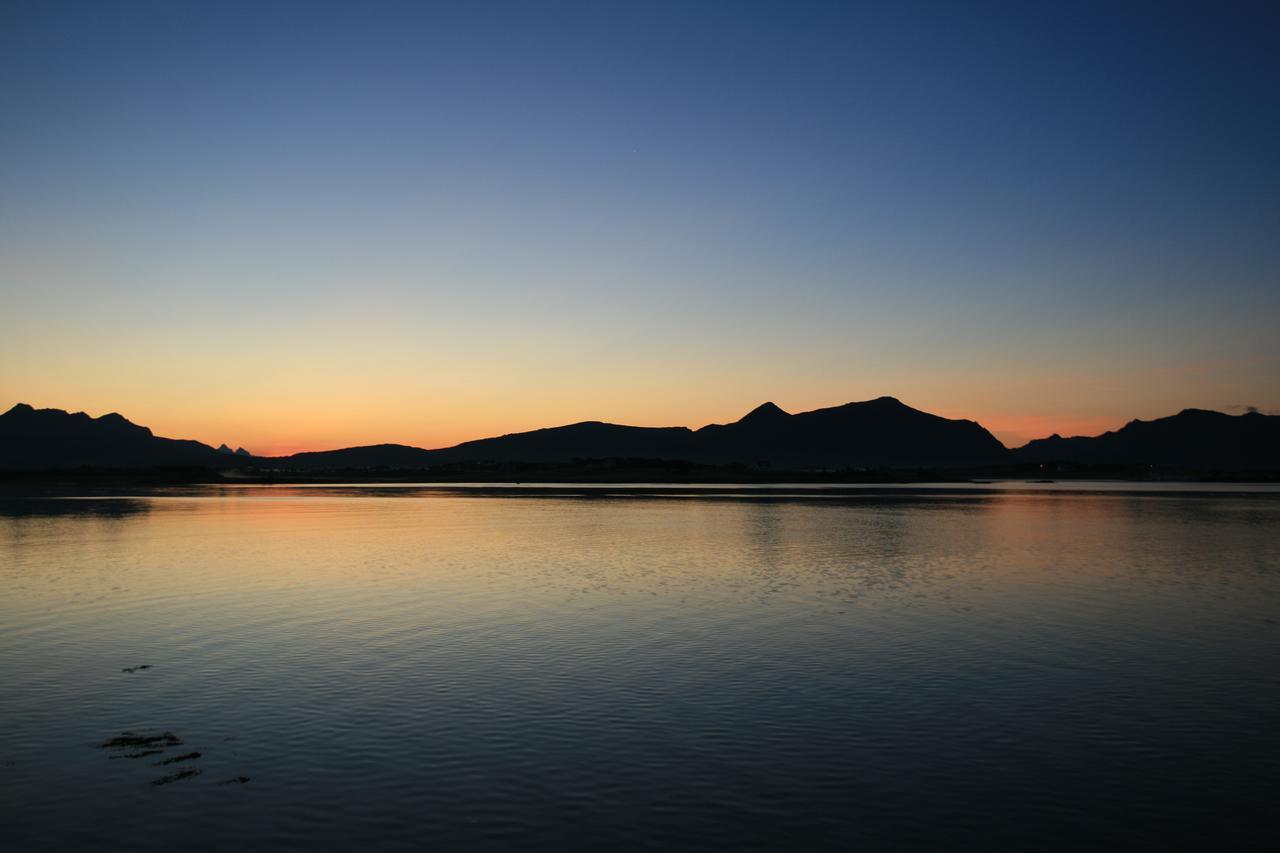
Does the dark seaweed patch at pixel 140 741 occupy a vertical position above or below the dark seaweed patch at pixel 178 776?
above

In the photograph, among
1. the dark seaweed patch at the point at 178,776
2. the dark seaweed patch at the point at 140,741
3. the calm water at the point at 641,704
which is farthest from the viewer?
the dark seaweed patch at the point at 140,741

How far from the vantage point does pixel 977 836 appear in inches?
477

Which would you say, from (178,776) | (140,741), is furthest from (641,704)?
(140,741)

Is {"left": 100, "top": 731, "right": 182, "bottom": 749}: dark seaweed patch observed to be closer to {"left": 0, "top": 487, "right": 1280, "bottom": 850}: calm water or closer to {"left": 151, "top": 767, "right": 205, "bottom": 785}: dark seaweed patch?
{"left": 0, "top": 487, "right": 1280, "bottom": 850}: calm water

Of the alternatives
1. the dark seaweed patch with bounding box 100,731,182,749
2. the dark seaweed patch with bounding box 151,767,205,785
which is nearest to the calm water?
the dark seaweed patch with bounding box 151,767,205,785

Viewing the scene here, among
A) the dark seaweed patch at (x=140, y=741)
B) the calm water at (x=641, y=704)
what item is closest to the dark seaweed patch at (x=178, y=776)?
the calm water at (x=641, y=704)

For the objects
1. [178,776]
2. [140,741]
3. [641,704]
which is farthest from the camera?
[641,704]

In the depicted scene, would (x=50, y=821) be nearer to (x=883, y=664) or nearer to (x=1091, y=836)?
(x=1091, y=836)

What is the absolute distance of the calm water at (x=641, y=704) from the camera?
41.7ft

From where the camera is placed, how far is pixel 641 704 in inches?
742

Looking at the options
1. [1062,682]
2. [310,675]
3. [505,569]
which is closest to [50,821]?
[310,675]

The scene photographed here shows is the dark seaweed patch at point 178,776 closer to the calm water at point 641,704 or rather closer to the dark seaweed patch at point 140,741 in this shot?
the calm water at point 641,704

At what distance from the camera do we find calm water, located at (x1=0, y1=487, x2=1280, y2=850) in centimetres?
1271

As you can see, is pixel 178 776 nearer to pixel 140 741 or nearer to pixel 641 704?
pixel 140 741
